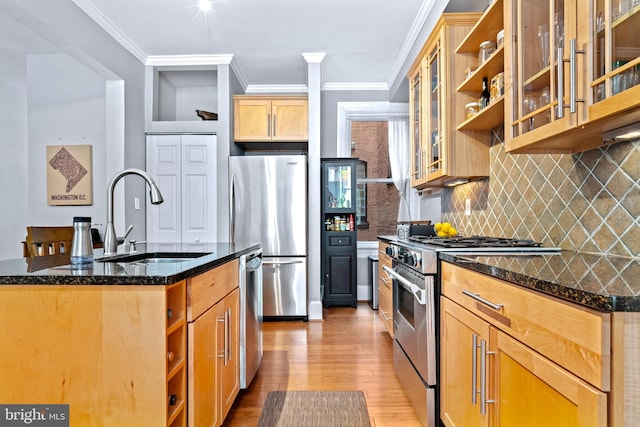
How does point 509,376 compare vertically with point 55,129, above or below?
below

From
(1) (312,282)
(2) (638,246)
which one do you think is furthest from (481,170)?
(1) (312,282)

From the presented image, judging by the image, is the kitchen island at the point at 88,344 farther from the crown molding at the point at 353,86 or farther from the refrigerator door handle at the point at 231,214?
the crown molding at the point at 353,86

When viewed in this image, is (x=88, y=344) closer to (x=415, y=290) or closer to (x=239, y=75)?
(x=415, y=290)

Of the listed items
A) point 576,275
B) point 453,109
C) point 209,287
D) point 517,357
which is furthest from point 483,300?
point 453,109

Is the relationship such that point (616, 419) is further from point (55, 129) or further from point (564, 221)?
point (55, 129)

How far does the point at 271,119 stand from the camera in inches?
170

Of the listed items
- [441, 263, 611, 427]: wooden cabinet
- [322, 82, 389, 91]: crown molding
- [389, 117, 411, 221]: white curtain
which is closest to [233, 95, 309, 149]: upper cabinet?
[322, 82, 389, 91]: crown molding

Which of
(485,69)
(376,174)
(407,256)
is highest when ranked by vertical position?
(485,69)

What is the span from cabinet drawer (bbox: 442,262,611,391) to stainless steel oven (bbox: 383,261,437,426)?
1.45ft

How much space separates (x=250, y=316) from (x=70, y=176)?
3.05 meters

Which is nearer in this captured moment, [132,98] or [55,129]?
[132,98]

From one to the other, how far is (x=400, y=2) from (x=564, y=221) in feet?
7.14

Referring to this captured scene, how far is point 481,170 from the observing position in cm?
255

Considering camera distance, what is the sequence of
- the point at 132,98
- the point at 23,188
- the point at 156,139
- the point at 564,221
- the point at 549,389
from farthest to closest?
the point at 23,188, the point at 156,139, the point at 132,98, the point at 564,221, the point at 549,389
